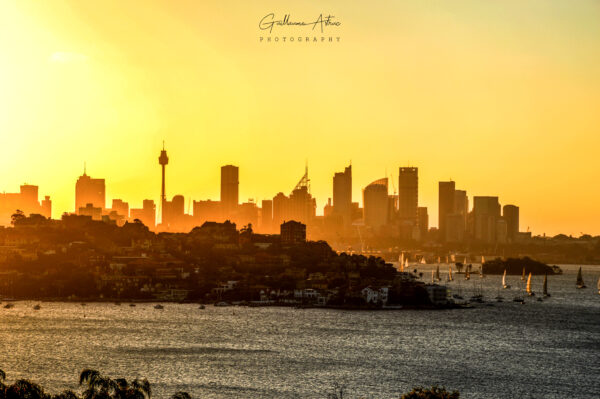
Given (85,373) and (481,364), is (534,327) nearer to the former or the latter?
(481,364)

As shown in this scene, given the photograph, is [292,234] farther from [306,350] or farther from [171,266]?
[306,350]

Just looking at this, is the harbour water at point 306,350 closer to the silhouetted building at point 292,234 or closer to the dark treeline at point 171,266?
the dark treeline at point 171,266

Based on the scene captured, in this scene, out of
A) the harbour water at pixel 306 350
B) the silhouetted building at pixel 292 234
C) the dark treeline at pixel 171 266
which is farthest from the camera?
the silhouetted building at pixel 292 234

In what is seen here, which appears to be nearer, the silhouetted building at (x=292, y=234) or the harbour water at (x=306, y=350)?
the harbour water at (x=306, y=350)

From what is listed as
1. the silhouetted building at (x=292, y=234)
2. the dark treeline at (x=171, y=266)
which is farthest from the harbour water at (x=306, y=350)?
the silhouetted building at (x=292, y=234)

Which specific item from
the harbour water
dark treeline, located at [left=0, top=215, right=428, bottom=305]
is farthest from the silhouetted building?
the harbour water

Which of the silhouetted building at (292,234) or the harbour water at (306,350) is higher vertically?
the silhouetted building at (292,234)

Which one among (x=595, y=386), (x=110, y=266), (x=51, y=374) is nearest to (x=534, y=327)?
(x=595, y=386)
